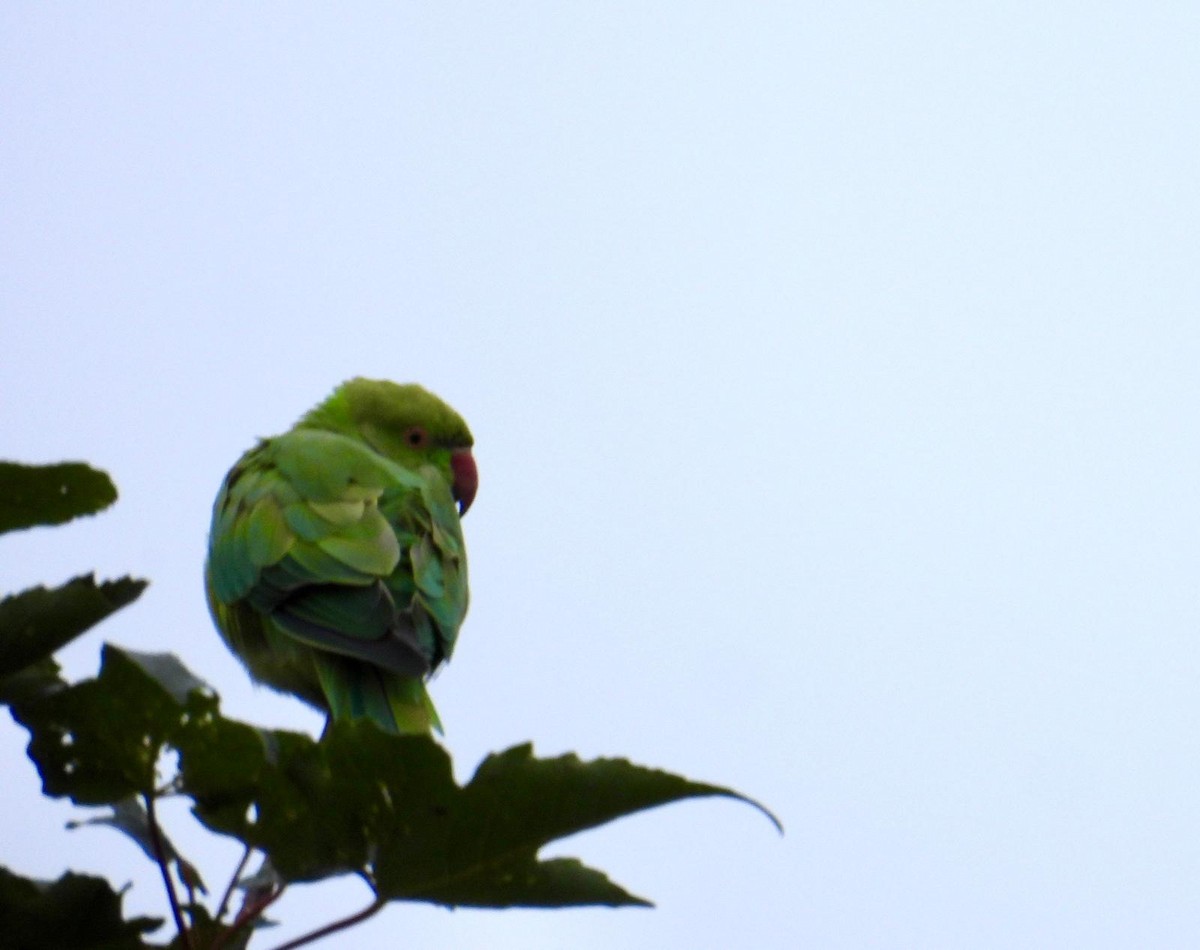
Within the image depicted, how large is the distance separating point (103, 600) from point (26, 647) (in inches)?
3.3

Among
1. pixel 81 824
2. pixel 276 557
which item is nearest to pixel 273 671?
pixel 276 557

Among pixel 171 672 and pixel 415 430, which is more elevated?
pixel 415 430

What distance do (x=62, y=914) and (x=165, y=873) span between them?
13 centimetres

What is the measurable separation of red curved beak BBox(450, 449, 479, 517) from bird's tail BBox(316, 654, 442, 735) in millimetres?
1558

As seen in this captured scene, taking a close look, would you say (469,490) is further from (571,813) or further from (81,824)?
(571,813)

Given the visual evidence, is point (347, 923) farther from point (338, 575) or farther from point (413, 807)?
point (338, 575)

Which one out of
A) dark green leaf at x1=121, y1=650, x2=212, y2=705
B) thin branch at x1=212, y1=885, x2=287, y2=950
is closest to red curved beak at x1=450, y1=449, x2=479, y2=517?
dark green leaf at x1=121, y1=650, x2=212, y2=705

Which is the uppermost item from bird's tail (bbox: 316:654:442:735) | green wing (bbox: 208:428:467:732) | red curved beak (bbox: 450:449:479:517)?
red curved beak (bbox: 450:449:479:517)

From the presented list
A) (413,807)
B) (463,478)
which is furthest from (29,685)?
(463,478)

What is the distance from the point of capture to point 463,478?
543 cm

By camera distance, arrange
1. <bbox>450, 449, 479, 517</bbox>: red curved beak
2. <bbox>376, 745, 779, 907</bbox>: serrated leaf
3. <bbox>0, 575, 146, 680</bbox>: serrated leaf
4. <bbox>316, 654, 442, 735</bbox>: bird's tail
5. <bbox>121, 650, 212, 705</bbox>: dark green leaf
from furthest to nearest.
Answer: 1. <bbox>450, 449, 479, 517</bbox>: red curved beak
2. <bbox>316, 654, 442, 735</bbox>: bird's tail
3. <bbox>121, 650, 212, 705</bbox>: dark green leaf
4. <bbox>0, 575, 146, 680</bbox>: serrated leaf
5. <bbox>376, 745, 779, 907</bbox>: serrated leaf

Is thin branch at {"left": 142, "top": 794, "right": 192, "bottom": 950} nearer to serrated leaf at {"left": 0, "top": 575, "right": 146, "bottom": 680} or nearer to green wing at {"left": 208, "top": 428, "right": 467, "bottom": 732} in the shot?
serrated leaf at {"left": 0, "top": 575, "right": 146, "bottom": 680}

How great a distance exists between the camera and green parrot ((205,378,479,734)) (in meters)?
3.75

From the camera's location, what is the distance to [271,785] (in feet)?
4.38
